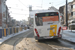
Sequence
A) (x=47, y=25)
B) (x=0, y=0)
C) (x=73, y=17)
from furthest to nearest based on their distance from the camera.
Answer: (x=73, y=17)
(x=0, y=0)
(x=47, y=25)

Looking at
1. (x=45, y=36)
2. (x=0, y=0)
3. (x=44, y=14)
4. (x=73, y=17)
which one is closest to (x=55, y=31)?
(x=45, y=36)

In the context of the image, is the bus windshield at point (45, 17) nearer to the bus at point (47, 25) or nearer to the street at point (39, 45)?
the bus at point (47, 25)

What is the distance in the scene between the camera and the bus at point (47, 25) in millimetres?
9203

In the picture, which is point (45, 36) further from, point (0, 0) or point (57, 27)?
point (0, 0)

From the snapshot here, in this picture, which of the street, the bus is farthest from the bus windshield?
the street

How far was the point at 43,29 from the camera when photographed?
921cm

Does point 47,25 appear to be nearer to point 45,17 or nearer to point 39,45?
point 45,17

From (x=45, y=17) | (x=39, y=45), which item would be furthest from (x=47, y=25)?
(x=39, y=45)

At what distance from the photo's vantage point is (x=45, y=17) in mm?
9289

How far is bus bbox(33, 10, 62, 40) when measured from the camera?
30.2ft

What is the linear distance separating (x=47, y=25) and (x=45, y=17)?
766 mm

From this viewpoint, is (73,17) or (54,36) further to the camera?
(73,17)

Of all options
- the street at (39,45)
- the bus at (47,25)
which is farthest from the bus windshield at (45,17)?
the street at (39,45)

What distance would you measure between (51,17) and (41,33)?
1735mm
